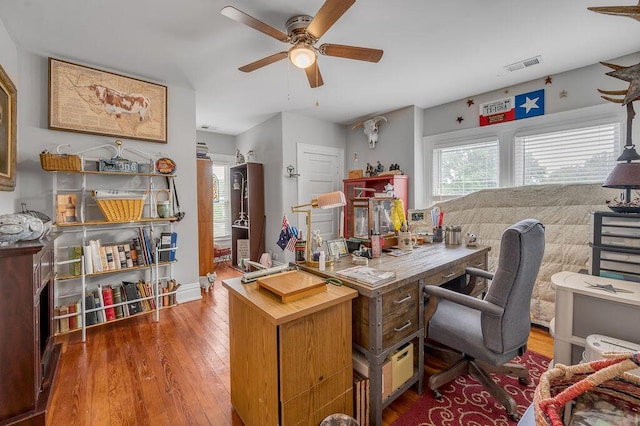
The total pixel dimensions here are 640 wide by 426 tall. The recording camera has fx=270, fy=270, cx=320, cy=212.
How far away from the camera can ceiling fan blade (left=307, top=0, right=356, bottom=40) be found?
1593 millimetres

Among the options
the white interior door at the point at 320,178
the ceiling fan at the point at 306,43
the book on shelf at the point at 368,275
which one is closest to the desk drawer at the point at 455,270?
the book on shelf at the point at 368,275

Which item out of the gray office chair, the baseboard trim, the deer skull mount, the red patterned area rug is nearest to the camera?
the gray office chair

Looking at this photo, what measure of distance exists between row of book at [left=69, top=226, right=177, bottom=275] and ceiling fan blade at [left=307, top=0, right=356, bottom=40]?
2.49 m

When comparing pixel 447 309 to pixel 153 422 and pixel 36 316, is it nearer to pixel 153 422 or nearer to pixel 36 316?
pixel 153 422

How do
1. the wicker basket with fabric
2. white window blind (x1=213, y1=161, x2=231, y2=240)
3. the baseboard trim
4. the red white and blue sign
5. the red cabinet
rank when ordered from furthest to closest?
white window blind (x1=213, y1=161, x2=231, y2=240) → the red cabinet → the baseboard trim → the red white and blue sign → the wicker basket with fabric

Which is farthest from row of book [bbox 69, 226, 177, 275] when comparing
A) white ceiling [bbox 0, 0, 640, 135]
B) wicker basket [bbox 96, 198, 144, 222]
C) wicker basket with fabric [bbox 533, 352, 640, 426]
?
wicker basket with fabric [bbox 533, 352, 640, 426]

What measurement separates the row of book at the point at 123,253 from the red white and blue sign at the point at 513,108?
4162 mm

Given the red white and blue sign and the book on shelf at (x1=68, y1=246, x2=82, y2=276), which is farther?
the red white and blue sign

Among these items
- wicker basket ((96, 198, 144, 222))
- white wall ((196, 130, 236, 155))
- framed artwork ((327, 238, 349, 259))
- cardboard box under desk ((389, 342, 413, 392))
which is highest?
white wall ((196, 130, 236, 155))

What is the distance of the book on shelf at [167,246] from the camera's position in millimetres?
2992

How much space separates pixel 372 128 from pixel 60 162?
3915 mm

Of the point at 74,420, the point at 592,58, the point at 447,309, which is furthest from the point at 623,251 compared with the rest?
the point at 74,420

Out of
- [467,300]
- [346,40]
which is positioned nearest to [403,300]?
[467,300]

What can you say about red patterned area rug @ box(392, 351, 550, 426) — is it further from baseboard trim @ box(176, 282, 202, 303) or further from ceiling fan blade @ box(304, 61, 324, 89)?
baseboard trim @ box(176, 282, 202, 303)
